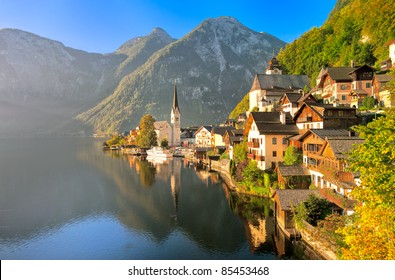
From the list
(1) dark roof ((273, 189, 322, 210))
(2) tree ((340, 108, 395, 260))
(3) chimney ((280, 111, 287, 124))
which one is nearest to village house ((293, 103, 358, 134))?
(3) chimney ((280, 111, 287, 124))

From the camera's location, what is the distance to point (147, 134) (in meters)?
136

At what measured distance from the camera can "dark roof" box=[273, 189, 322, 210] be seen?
33469 mm

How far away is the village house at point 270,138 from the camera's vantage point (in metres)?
51.8

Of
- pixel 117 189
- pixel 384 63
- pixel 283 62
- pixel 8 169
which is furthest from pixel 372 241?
pixel 283 62

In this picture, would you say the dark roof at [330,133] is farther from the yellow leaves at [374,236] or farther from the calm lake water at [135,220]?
the yellow leaves at [374,236]

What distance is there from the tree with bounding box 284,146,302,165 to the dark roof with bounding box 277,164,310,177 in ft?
4.66

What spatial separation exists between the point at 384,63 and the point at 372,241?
69918 mm

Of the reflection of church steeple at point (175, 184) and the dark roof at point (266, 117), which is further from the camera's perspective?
the dark roof at point (266, 117)

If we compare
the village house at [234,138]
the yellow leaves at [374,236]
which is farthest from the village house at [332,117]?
the yellow leaves at [374,236]

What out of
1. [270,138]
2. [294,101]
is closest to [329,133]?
[270,138]

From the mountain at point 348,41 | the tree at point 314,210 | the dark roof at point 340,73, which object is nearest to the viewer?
the tree at point 314,210

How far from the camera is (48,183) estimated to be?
72.6 meters

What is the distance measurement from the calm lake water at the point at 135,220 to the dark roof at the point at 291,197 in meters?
3.44

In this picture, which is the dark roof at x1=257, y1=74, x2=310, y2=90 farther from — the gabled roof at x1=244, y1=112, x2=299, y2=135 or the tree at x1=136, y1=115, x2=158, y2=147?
the tree at x1=136, y1=115, x2=158, y2=147
